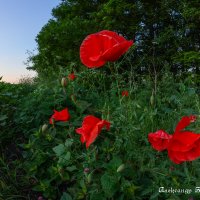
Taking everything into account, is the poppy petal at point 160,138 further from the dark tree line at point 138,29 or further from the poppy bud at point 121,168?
the dark tree line at point 138,29

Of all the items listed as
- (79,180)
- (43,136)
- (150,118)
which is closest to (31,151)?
(43,136)

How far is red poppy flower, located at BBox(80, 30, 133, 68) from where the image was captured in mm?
2324

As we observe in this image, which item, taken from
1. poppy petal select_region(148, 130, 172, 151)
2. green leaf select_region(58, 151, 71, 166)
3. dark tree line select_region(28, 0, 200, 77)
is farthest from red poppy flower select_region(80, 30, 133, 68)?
dark tree line select_region(28, 0, 200, 77)

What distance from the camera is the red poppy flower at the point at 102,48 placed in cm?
232

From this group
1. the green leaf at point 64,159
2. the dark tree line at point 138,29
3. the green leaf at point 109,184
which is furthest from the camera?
the dark tree line at point 138,29

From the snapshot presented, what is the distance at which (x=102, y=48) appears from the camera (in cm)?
241

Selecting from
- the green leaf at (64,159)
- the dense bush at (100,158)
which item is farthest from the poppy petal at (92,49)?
the green leaf at (64,159)

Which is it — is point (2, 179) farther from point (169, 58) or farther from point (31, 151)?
point (169, 58)

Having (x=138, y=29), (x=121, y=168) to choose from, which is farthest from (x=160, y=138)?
(x=138, y=29)

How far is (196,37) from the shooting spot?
650 inches

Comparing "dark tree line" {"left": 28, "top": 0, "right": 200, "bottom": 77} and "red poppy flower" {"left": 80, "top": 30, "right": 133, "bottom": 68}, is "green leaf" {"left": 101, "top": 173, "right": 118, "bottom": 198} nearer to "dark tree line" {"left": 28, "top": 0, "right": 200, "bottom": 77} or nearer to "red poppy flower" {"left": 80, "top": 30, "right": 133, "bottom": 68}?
"red poppy flower" {"left": 80, "top": 30, "right": 133, "bottom": 68}

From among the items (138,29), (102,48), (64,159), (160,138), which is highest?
(138,29)

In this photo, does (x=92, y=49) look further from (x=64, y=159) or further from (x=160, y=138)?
(x=64, y=159)

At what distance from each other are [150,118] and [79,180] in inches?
24.7
